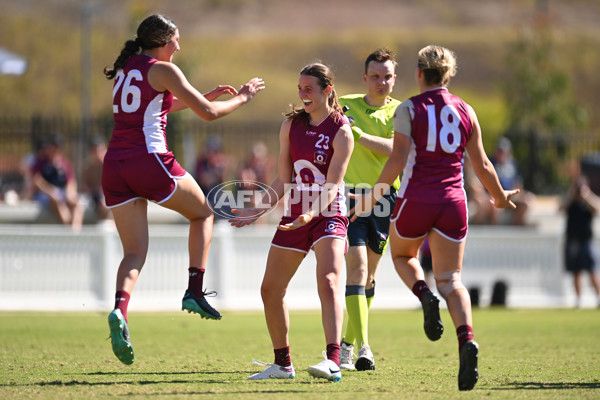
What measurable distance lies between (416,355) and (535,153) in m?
13.3

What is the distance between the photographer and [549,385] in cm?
605

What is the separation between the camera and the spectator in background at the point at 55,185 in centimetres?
1542

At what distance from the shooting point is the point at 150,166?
6164mm

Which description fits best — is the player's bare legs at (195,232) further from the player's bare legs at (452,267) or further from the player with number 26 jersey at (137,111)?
the player's bare legs at (452,267)

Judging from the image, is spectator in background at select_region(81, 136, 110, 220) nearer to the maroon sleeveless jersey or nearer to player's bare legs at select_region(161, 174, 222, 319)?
player's bare legs at select_region(161, 174, 222, 319)

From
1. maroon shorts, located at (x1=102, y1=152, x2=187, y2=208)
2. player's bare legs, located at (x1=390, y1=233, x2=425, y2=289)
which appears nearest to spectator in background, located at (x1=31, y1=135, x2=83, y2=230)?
maroon shorts, located at (x1=102, y1=152, x2=187, y2=208)

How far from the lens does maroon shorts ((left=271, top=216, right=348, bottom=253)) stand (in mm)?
6141

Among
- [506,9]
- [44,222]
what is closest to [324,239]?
[44,222]

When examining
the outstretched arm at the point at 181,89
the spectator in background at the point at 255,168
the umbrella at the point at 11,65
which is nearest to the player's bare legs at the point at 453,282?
the outstretched arm at the point at 181,89

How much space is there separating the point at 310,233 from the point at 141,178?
1226 millimetres

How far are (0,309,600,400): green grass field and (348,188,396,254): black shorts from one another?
1002 millimetres

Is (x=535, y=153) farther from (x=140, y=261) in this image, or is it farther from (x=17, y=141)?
(x=140, y=261)

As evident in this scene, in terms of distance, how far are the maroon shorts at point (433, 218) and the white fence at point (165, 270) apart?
8726mm

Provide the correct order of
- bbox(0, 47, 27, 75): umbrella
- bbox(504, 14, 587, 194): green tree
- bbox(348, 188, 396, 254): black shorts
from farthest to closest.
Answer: bbox(504, 14, 587, 194): green tree
bbox(0, 47, 27, 75): umbrella
bbox(348, 188, 396, 254): black shorts
